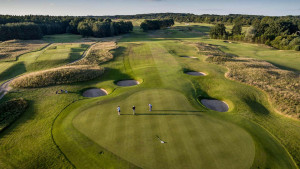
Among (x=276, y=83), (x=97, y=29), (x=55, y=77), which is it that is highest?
(x=97, y=29)

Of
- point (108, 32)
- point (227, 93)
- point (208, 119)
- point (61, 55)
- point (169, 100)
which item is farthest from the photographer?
point (108, 32)

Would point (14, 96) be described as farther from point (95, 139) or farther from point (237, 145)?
point (237, 145)

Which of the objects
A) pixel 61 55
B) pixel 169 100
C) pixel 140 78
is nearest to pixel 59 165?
pixel 169 100

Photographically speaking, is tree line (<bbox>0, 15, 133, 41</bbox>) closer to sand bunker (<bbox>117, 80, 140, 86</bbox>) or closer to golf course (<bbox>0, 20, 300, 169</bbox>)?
golf course (<bbox>0, 20, 300, 169</bbox>)

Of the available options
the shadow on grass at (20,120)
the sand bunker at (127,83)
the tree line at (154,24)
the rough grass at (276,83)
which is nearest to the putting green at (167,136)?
the shadow on grass at (20,120)

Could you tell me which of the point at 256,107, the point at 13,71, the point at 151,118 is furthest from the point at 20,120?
the point at 256,107

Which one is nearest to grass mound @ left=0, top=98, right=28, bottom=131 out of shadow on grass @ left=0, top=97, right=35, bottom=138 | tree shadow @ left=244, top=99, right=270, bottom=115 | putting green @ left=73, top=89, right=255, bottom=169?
shadow on grass @ left=0, top=97, right=35, bottom=138

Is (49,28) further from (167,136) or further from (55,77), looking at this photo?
(167,136)
